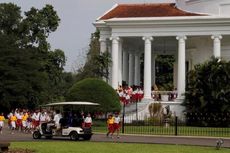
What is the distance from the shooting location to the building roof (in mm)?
51031

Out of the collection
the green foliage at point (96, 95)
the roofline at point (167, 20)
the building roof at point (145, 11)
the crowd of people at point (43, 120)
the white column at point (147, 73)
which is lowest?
the crowd of people at point (43, 120)

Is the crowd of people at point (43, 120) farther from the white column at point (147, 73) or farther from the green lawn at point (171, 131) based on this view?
the white column at point (147, 73)

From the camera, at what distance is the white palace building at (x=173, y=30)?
1905 inches

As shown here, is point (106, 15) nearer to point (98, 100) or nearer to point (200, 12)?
point (200, 12)

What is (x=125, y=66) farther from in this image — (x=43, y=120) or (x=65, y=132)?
(x=65, y=132)

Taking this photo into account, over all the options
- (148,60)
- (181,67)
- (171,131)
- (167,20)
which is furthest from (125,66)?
(171,131)

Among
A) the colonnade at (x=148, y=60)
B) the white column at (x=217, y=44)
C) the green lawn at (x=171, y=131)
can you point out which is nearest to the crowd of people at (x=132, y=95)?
the colonnade at (x=148, y=60)

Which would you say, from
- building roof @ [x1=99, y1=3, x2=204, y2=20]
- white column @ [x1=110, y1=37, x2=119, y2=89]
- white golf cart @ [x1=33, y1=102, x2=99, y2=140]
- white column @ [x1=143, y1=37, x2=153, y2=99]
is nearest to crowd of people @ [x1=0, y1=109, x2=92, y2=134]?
white golf cart @ [x1=33, y1=102, x2=99, y2=140]

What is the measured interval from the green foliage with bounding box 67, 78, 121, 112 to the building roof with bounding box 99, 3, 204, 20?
461 inches

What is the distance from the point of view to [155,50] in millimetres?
62438

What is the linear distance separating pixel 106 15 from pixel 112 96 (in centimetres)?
1482

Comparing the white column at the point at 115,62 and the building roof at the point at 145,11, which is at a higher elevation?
the building roof at the point at 145,11

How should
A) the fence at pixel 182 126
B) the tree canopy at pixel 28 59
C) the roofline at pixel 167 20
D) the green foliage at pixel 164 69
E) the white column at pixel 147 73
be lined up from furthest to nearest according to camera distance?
1. the green foliage at pixel 164 69
2. the tree canopy at pixel 28 59
3. the white column at pixel 147 73
4. the roofline at pixel 167 20
5. the fence at pixel 182 126

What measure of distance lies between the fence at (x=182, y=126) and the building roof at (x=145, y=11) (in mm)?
10538
